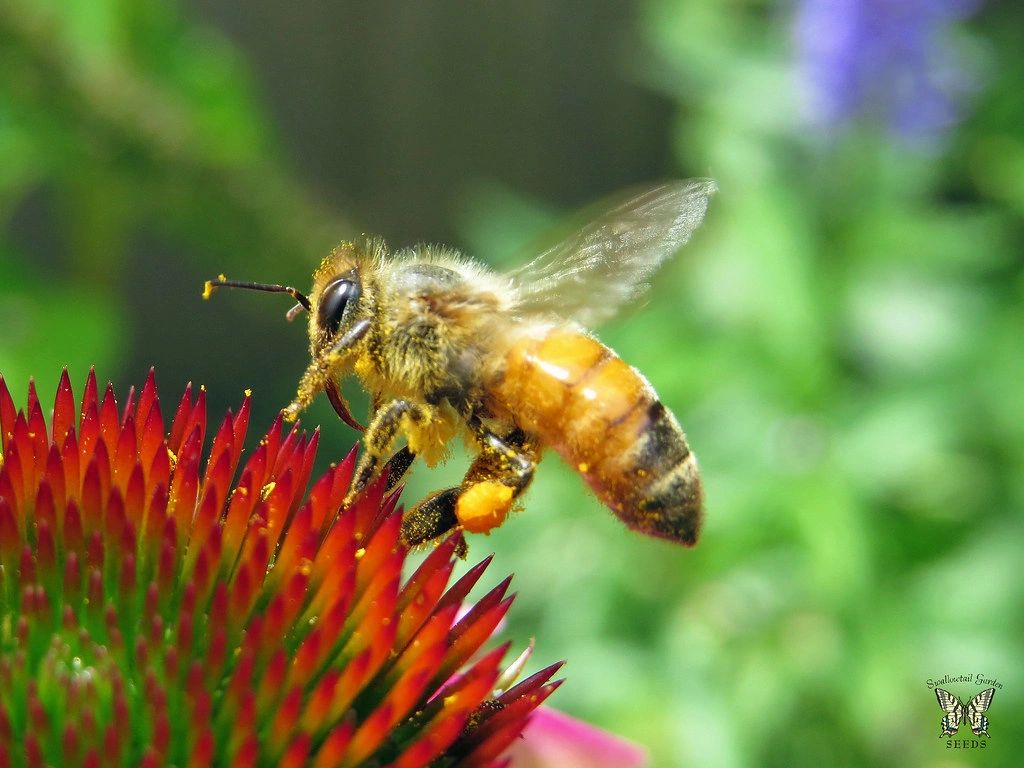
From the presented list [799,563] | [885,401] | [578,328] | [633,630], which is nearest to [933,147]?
[885,401]

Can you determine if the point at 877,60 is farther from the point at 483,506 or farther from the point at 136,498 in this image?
the point at 136,498

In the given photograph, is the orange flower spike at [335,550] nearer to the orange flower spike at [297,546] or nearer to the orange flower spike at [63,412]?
the orange flower spike at [297,546]

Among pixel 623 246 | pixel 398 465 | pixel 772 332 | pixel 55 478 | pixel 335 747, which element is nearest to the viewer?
pixel 335 747

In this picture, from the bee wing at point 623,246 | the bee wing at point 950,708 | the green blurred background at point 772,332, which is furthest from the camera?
the green blurred background at point 772,332

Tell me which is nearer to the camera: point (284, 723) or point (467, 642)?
point (284, 723)

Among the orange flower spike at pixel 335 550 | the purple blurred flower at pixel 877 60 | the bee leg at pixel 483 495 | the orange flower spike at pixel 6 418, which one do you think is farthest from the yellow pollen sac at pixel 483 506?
the purple blurred flower at pixel 877 60

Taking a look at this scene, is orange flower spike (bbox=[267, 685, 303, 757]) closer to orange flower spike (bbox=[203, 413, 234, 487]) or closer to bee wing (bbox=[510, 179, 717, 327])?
orange flower spike (bbox=[203, 413, 234, 487])

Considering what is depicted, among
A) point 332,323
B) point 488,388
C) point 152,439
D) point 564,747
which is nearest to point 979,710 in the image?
point 564,747
